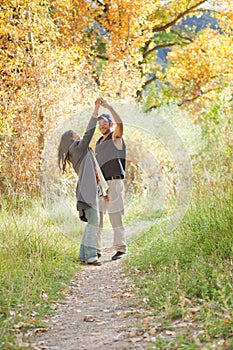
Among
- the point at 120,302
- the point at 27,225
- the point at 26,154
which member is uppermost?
the point at 26,154

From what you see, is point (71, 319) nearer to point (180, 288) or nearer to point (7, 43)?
point (180, 288)

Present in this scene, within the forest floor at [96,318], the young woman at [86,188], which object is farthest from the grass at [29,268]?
the young woman at [86,188]

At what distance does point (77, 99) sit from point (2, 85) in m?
2.20

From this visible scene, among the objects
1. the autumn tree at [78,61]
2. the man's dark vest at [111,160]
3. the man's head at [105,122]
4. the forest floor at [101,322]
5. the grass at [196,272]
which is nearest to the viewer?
the grass at [196,272]

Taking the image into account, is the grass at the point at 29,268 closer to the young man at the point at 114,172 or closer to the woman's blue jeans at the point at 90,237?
the woman's blue jeans at the point at 90,237

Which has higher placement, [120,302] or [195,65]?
[195,65]

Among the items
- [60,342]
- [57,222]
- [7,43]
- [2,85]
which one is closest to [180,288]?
[60,342]

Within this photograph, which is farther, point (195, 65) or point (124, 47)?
point (195, 65)

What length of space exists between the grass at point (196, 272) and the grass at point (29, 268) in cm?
90

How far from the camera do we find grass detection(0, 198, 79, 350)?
4430mm

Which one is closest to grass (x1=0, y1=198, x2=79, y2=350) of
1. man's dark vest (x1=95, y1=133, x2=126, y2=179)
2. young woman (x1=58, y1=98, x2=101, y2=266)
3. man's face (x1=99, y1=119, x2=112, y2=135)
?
young woman (x1=58, y1=98, x2=101, y2=266)

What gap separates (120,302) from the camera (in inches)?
207

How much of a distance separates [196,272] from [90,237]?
2901 millimetres

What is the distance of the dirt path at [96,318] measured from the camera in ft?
13.1
